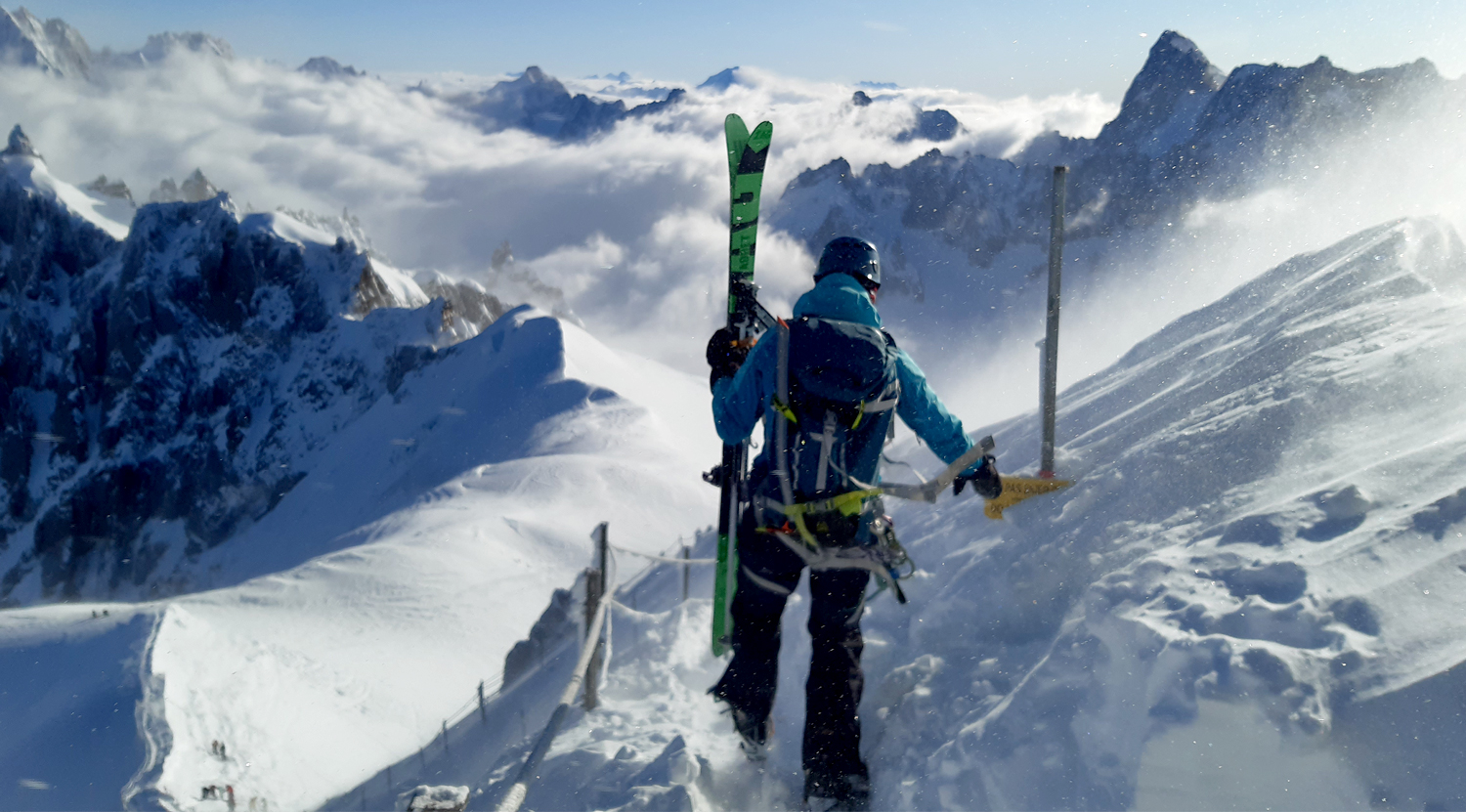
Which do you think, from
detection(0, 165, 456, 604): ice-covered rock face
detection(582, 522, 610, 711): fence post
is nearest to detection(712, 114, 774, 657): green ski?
detection(582, 522, 610, 711): fence post

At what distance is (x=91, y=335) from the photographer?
118688mm

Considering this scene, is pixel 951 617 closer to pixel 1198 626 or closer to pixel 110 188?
pixel 1198 626

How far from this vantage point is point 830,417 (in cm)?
453

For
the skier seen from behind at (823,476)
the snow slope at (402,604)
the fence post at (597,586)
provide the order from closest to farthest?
the skier seen from behind at (823,476), the fence post at (597,586), the snow slope at (402,604)

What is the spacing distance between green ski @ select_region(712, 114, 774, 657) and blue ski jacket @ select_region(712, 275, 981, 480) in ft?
1.75

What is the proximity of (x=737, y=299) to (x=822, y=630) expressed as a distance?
300 cm

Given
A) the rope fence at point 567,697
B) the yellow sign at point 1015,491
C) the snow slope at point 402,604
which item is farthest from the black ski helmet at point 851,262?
the snow slope at point 402,604

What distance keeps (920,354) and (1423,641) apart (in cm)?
17244

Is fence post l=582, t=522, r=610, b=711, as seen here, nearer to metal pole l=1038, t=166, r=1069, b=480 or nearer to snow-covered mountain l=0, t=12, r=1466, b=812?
snow-covered mountain l=0, t=12, r=1466, b=812

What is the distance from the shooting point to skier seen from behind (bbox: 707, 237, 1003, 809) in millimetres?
4469

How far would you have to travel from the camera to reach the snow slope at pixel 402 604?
20.6 metres

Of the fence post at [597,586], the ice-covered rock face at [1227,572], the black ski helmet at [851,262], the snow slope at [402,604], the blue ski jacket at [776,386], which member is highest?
the black ski helmet at [851,262]

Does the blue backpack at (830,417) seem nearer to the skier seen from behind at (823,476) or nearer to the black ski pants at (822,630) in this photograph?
the skier seen from behind at (823,476)

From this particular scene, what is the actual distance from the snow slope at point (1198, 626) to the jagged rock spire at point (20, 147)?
174775 millimetres
